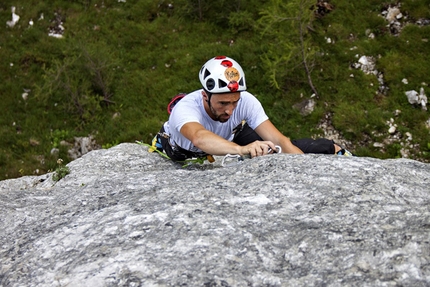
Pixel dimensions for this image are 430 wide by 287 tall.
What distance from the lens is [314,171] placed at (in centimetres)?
479

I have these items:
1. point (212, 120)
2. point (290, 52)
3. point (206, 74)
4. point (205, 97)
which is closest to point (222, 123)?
point (212, 120)

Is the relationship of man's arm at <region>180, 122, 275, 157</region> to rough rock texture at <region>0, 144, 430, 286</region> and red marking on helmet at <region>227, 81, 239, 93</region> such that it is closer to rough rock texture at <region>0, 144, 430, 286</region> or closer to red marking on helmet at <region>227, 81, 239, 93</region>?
rough rock texture at <region>0, 144, 430, 286</region>

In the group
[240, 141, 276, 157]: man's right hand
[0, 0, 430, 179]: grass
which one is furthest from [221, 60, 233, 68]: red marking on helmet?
[0, 0, 430, 179]: grass

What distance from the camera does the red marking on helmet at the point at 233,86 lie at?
602cm

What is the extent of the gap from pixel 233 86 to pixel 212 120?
837mm

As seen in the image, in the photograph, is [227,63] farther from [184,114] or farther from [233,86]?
[184,114]

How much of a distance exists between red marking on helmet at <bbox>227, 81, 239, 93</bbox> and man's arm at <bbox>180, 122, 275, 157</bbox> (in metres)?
0.72

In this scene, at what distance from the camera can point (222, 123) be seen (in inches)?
265

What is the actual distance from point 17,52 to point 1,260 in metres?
15.5

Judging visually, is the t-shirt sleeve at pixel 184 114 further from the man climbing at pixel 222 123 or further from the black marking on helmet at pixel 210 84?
the black marking on helmet at pixel 210 84

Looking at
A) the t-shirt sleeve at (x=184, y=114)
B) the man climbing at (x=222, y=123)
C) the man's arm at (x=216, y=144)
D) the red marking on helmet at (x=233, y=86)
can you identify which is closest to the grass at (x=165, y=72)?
the man climbing at (x=222, y=123)

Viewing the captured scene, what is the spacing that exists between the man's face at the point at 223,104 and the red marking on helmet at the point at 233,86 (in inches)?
3.6

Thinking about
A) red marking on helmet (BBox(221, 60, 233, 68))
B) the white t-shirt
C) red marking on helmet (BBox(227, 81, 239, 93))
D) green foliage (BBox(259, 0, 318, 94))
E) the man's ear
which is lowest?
the white t-shirt

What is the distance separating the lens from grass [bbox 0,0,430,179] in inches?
520
